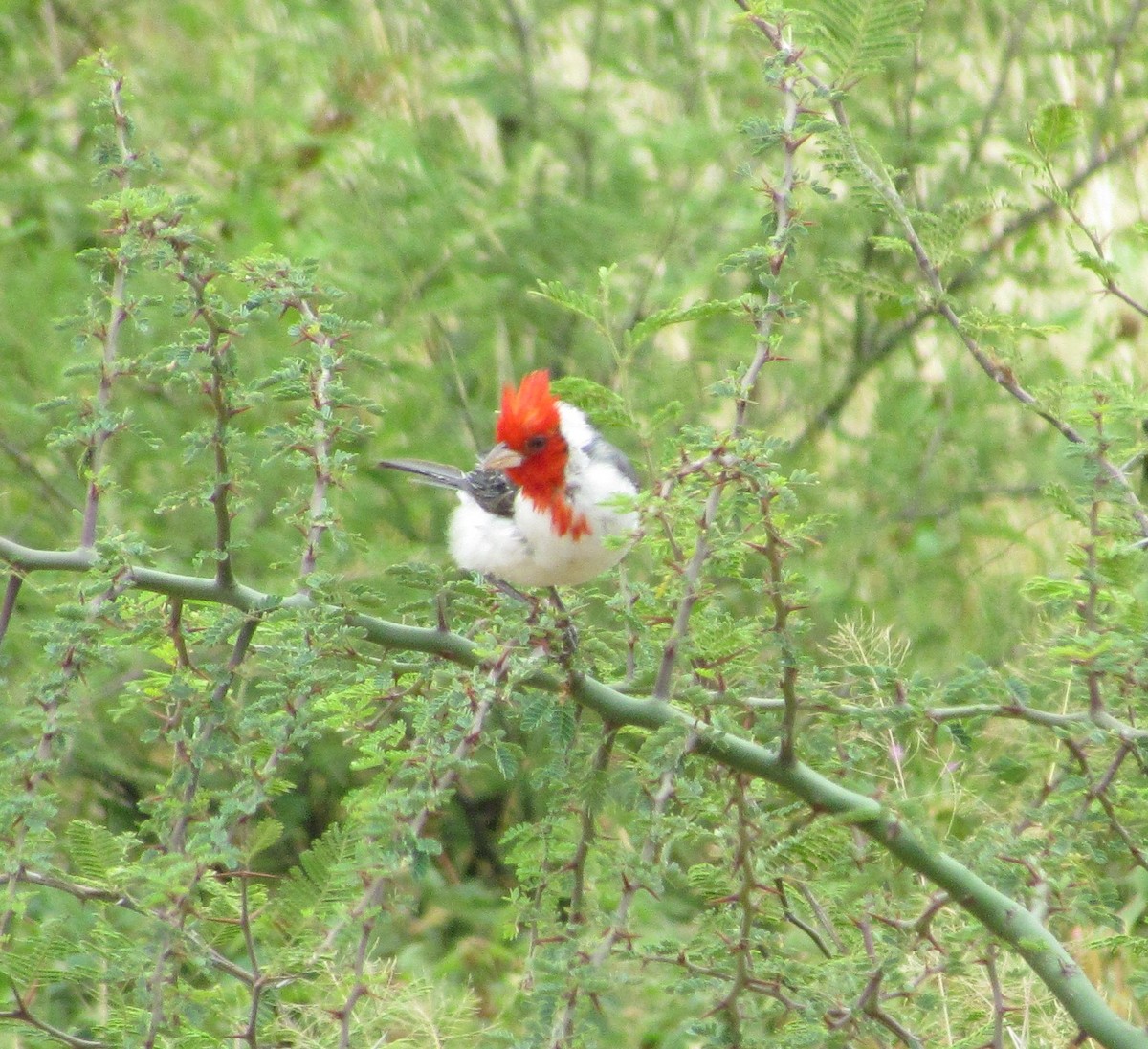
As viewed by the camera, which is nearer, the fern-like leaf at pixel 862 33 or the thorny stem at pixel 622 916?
the thorny stem at pixel 622 916

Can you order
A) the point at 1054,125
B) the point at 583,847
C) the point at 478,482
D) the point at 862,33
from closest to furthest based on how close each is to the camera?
the point at 583,847, the point at 862,33, the point at 1054,125, the point at 478,482

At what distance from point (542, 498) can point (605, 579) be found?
0.22 meters

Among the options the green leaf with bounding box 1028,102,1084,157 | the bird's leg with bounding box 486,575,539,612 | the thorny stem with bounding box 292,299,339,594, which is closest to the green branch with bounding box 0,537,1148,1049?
the thorny stem with bounding box 292,299,339,594

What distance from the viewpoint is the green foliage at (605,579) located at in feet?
6.45

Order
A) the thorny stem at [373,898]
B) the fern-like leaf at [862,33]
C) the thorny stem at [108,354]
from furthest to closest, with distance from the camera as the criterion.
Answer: the fern-like leaf at [862,33], the thorny stem at [108,354], the thorny stem at [373,898]

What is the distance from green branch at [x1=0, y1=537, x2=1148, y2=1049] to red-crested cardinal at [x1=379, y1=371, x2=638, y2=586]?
1.08m

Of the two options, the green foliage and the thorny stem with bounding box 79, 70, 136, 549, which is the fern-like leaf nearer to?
the green foliage

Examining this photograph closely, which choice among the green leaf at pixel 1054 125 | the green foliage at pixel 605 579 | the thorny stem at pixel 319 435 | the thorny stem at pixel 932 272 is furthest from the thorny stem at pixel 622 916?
the green leaf at pixel 1054 125

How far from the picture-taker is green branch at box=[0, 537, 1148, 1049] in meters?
2.03

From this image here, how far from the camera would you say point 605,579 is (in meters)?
3.45

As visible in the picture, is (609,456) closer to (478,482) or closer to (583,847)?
(478,482)

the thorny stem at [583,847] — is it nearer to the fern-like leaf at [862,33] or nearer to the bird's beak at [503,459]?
the fern-like leaf at [862,33]

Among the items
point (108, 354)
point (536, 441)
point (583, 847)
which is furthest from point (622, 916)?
point (536, 441)

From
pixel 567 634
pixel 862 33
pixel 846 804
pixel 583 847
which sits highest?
pixel 862 33
